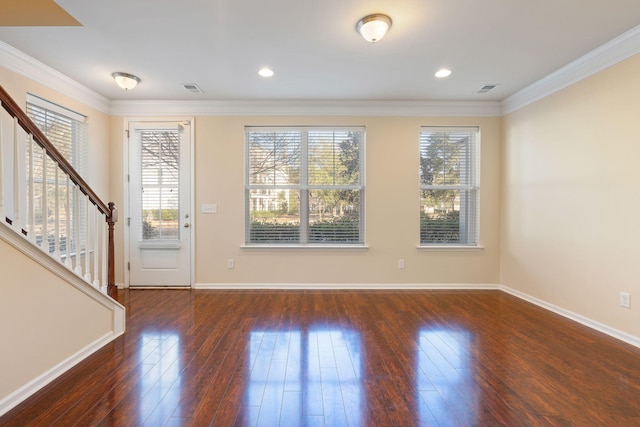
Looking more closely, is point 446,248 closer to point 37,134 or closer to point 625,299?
point 625,299

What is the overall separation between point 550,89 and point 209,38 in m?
3.78

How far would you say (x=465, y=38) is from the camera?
2670 mm

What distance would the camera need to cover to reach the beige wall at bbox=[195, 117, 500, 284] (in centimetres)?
436

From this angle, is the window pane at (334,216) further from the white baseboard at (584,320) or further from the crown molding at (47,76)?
the crown molding at (47,76)

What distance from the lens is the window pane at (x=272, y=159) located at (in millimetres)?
4438

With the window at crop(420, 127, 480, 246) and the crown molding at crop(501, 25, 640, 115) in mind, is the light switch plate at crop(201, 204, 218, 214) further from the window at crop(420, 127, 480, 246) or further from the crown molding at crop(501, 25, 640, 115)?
the crown molding at crop(501, 25, 640, 115)

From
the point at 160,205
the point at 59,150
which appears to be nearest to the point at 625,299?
the point at 160,205

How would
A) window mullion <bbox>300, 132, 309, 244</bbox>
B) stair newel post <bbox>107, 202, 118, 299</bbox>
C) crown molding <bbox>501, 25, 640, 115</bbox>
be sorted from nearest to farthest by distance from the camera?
crown molding <bbox>501, 25, 640, 115</bbox> → stair newel post <bbox>107, 202, 118, 299</bbox> → window mullion <bbox>300, 132, 309, 244</bbox>

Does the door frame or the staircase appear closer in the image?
the staircase

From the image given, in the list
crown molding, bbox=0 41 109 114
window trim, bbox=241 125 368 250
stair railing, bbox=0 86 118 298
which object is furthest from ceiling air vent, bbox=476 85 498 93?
crown molding, bbox=0 41 109 114

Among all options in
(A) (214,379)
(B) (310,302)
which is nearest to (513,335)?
(B) (310,302)

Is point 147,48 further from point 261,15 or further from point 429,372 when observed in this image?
point 429,372

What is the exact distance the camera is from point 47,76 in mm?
3301

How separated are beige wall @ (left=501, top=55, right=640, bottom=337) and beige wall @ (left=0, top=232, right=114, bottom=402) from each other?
4.66 meters
